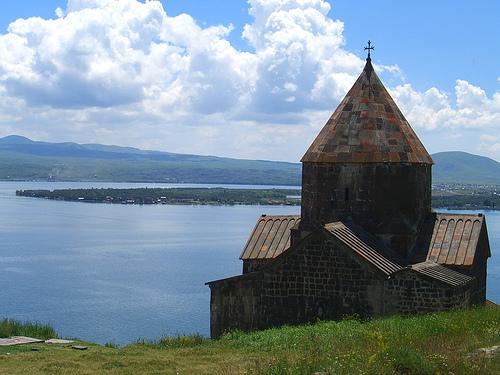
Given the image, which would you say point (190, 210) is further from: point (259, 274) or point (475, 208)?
Answer: point (259, 274)

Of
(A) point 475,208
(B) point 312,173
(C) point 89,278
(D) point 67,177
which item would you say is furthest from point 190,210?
(D) point 67,177

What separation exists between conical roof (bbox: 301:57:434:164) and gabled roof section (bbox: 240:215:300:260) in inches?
54.3

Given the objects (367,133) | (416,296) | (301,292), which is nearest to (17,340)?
(301,292)

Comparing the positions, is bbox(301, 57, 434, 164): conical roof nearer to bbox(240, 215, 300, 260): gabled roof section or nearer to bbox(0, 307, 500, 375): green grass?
bbox(240, 215, 300, 260): gabled roof section

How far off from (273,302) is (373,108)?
361 centimetres

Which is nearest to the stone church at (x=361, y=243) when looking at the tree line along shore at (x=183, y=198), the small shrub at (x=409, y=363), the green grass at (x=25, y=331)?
the green grass at (x=25, y=331)

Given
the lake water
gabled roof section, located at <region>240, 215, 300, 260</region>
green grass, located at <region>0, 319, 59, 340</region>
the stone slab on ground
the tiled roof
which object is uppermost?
gabled roof section, located at <region>240, 215, 300, 260</region>

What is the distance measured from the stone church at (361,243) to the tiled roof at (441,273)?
0.10ft

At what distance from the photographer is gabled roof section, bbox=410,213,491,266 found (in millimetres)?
9992

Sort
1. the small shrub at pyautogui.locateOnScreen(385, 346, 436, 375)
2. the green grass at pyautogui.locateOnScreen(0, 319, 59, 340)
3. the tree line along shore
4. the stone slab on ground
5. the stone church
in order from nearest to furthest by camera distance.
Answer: the small shrub at pyautogui.locateOnScreen(385, 346, 436, 375), the stone slab on ground, the stone church, the green grass at pyautogui.locateOnScreen(0, 319, 59, 340), the tree line along shore

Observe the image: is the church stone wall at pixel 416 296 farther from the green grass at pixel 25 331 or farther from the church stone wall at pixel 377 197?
the green grass at pixel 25 331

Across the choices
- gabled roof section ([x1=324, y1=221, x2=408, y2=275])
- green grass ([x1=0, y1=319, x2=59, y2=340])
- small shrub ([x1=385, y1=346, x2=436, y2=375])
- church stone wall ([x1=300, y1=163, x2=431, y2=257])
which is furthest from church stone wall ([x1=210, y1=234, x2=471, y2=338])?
small shrub ([x1=385, y1=346, x2=436, y2=375])

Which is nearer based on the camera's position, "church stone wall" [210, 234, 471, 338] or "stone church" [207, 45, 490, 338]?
"church stone wall" [210, 234, 471, 338]

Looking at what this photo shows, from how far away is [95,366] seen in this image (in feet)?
22.7
